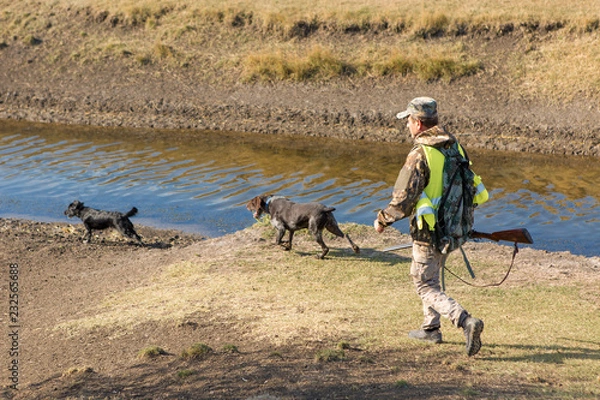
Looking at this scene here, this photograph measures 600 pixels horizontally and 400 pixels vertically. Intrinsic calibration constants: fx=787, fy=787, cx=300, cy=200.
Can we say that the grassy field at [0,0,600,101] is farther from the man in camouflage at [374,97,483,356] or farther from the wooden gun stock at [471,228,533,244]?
the man in camouflage at [374,97,483,356]

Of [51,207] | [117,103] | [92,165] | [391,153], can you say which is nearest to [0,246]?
[51,207]

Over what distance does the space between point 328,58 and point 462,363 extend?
22.5 metres

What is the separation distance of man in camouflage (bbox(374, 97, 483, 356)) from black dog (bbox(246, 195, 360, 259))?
4.28m

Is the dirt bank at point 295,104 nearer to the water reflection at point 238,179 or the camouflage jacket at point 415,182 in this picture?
the water reflection at point 238,179

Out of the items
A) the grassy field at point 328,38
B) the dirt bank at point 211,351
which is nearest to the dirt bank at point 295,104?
the grassy field at point 328,38

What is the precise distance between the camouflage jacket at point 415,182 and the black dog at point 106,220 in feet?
27.2

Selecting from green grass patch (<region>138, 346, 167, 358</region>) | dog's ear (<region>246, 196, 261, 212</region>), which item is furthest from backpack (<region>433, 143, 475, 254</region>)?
dog's ear (<region>246, 196, 261, 212</region>)

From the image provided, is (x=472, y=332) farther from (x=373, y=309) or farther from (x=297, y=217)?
(x=297, y=217)

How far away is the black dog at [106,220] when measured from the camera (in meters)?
14.2

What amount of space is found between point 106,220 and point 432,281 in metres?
8.77

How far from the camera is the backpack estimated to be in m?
6.77

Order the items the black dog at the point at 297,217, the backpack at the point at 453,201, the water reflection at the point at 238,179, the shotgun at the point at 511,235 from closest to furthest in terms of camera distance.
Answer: the backpack at the point at 453,201
the shotgun at the point at 511,235
the black dog at the point at 297,217
the water reflection at the point at 238,179

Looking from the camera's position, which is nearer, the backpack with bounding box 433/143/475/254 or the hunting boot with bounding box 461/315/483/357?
the hunting boot with bounding box 461/315/483/357

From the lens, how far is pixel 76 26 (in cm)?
3481
